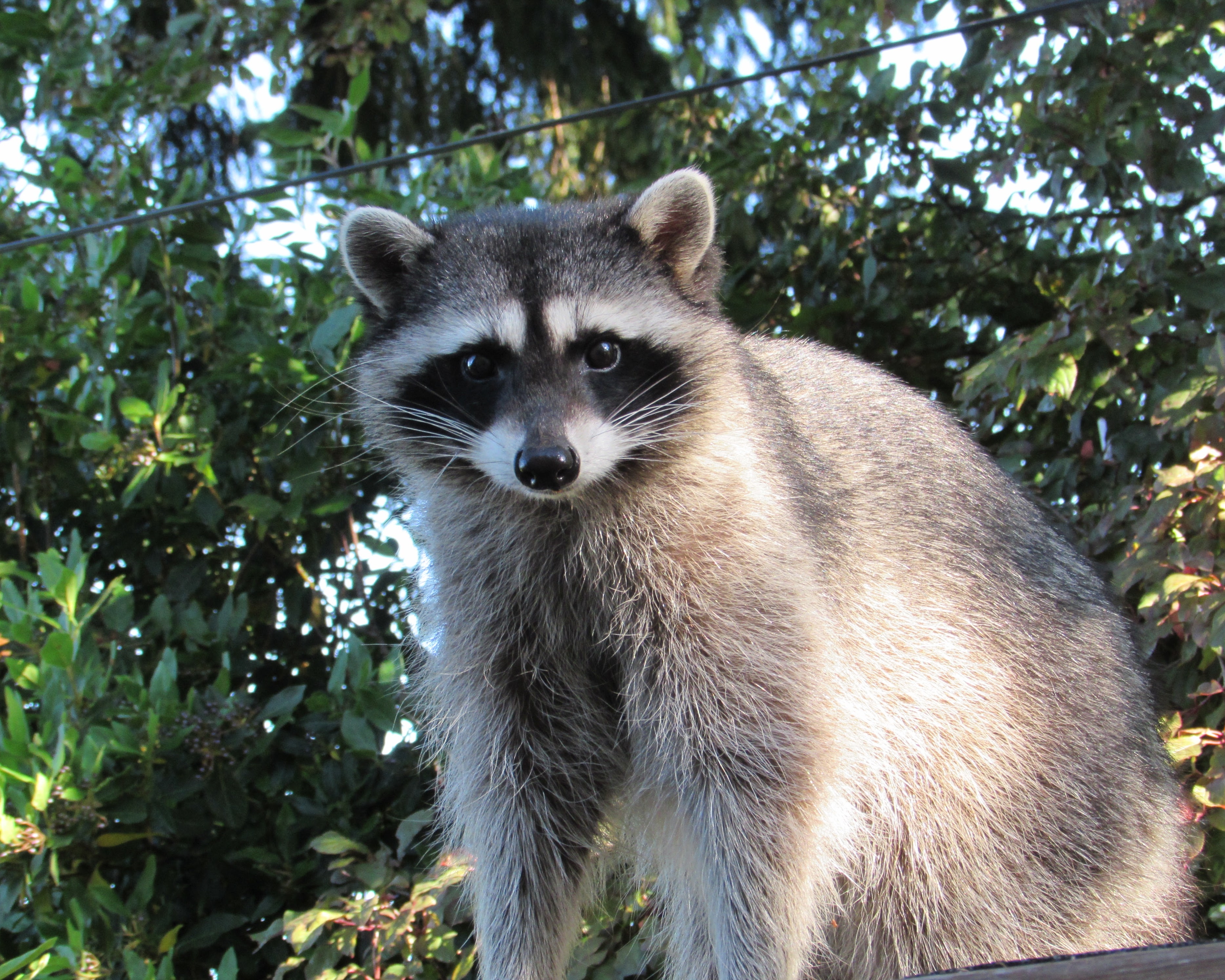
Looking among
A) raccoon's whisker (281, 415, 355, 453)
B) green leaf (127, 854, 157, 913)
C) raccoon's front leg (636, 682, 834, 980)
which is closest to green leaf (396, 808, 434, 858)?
green leaf (127, 854, 157, 913)

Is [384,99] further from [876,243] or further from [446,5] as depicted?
[876,243]

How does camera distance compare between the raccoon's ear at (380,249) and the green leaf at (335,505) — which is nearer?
the raccoon's ear at (380,249)

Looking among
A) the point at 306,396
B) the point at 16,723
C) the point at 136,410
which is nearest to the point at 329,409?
the point at 306,396

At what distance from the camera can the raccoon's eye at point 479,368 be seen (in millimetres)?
2127

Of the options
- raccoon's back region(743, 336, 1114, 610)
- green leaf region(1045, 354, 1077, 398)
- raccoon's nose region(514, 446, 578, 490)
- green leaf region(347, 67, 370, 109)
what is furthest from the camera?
green leaf region(347, 67, 370, 109)

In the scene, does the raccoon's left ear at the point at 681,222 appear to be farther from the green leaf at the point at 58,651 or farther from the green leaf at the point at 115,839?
the green leaf at the point at 115,839

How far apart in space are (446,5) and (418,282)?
131 inches

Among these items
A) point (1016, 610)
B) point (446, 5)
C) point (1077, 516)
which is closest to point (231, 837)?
point (1016, 610)

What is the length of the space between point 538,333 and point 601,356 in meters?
0.13

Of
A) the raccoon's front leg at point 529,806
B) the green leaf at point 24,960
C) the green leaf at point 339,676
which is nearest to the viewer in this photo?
the green leaf at point 24,960

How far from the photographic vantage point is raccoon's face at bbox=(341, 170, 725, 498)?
206cm

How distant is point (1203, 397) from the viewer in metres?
2.36

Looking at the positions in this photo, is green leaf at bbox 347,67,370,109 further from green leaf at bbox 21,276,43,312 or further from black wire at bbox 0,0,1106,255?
green leaf at bbox 21,276,43,312

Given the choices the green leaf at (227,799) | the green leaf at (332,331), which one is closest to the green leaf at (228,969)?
the green leaf at (227,799)
